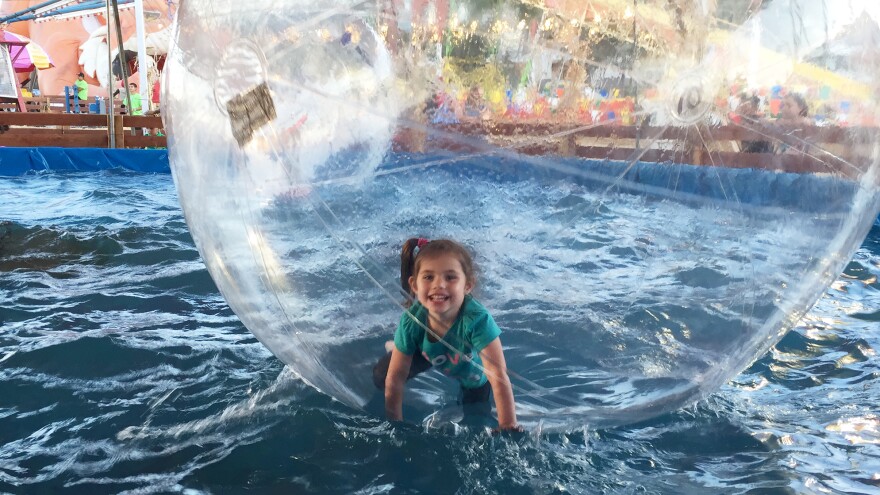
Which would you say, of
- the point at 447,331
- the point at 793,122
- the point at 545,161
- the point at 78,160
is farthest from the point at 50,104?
the point at 793,122

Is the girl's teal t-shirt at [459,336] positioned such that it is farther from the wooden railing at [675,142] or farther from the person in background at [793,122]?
the person in background at [793,122]

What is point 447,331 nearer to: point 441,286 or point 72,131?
point 441,286

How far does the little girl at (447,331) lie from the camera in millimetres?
1833

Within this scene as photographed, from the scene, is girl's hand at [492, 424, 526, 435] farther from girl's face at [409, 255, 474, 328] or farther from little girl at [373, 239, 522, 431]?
girl's face at [409, 255, 474, 328]

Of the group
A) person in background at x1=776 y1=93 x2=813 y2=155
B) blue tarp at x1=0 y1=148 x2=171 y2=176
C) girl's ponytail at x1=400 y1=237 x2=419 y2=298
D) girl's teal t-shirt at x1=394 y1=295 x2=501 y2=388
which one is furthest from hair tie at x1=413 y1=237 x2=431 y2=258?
blue tarp at x1=0 y1=148 x2=171 y2=176

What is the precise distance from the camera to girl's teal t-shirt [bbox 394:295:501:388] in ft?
6.23

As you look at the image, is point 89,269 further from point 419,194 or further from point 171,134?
point 419,194

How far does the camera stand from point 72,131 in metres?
9.38

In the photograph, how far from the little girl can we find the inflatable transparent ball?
0.11 ft

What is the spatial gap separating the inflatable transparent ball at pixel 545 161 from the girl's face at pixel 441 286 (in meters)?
0.05

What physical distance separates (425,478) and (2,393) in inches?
59.1

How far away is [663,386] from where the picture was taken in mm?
2051

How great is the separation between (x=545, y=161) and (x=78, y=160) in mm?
8380

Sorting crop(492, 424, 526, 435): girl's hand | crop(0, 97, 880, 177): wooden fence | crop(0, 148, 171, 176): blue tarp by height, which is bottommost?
crop(0, 148, 171, 176): blue tarp
